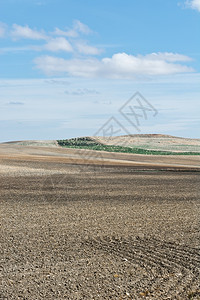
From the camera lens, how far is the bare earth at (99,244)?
8.55 meters

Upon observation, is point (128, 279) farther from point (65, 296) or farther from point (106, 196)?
point (106, 196)

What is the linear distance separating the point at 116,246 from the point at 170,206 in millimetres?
7256

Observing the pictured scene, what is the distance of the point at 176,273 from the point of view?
30.7ft

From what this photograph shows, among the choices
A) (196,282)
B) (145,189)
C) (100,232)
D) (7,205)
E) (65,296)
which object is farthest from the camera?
(145,189)

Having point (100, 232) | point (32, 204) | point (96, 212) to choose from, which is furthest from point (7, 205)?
point (100, 232)

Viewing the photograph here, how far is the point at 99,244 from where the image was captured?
11766 millimetres

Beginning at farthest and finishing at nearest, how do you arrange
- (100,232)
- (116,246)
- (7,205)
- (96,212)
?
(7,205) < (96,212) < (100,232) < (116,246)

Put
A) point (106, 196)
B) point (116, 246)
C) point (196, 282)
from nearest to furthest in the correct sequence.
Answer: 1. point (196, 282)
2. point (116, 246)
3. point (106, 196)

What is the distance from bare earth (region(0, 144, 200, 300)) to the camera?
855 cm

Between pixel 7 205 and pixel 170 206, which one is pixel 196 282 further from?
pixel 7 205

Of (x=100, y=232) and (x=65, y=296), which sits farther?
(x=100, y=232)

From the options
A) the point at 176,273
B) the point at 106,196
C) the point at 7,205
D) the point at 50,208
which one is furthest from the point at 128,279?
the point at 106,196

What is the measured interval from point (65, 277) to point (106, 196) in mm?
12060

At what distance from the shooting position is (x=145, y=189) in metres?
23.8
